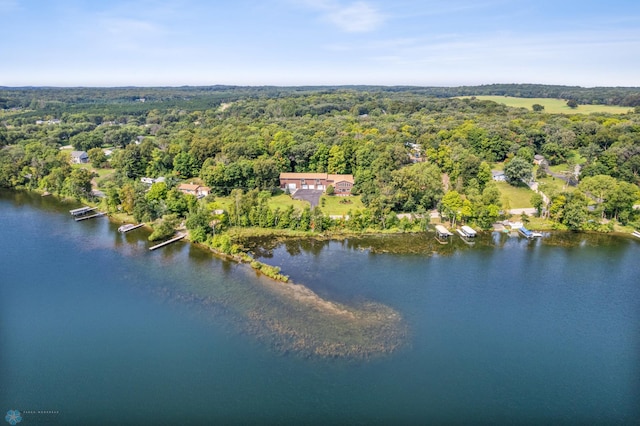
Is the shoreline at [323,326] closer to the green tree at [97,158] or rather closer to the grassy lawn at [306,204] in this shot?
the grassy lawn at [306,204]

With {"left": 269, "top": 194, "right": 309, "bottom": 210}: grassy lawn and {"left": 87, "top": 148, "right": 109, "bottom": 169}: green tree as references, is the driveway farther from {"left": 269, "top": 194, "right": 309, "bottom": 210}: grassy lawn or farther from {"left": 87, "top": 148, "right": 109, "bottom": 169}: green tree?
{"left": 87, "top": 148, "right": 109, "bottom": 169}: green tree

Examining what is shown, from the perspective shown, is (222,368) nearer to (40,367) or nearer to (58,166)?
(40,367)

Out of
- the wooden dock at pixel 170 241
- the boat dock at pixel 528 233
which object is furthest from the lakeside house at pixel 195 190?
the boat dock at pixel 528 233

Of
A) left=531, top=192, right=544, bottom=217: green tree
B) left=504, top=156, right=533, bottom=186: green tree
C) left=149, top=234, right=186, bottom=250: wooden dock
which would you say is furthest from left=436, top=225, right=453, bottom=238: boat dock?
left=149, top=234, right=186, bottom=250: wooden dock

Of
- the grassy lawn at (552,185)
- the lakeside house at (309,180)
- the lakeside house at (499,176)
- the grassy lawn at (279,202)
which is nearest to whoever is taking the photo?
the grassy lawn at (552,185)

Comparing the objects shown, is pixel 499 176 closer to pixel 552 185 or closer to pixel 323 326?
pixel 552 185

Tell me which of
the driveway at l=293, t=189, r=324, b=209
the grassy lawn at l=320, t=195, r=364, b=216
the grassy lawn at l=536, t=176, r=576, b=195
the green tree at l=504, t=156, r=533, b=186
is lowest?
the grassy lawn at l=320, t=195, r=364, b=216
